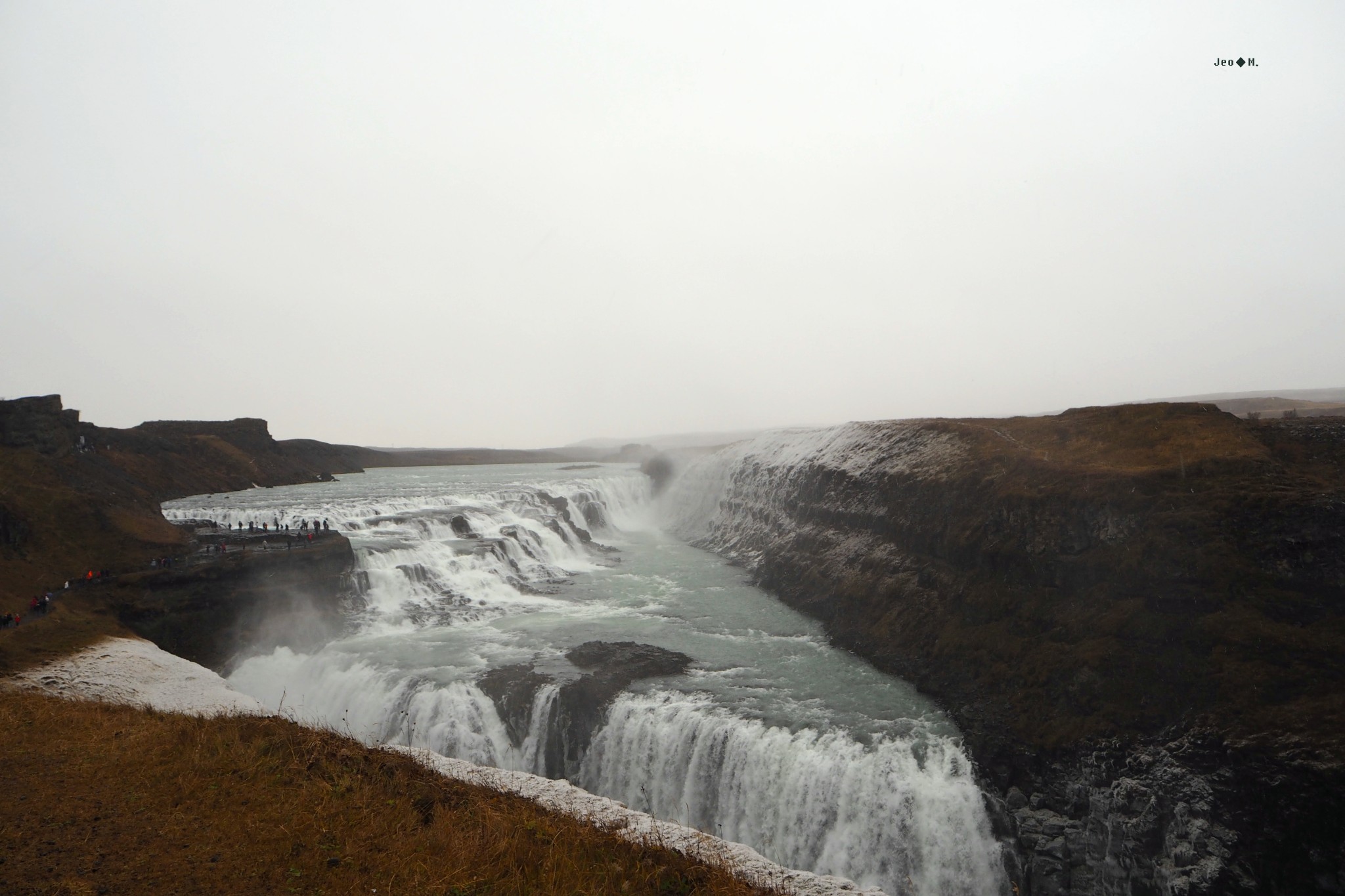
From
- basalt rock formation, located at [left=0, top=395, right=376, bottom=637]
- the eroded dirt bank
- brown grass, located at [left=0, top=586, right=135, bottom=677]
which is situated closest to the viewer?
brown grass, located at [left=0, top=586, right=135, bottom=677]

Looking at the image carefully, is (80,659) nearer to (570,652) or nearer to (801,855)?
(570,652)

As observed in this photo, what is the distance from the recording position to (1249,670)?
12.9 m

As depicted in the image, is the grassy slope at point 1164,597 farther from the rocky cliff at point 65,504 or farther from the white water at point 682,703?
the rocky cliff at point 65,504

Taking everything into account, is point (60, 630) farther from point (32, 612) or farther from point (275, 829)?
point (275, 829)

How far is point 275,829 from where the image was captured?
715cm

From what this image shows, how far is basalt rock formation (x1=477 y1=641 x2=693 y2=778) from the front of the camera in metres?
17.2

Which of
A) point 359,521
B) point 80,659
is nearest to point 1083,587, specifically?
point 80,659

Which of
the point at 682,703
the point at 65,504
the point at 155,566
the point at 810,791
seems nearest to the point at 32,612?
the point at 155,566

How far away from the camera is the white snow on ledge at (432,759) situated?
7.84 m

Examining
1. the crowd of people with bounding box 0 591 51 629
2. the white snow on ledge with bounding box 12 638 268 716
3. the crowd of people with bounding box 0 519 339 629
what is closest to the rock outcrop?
the crowd of people with bounding box 0 519 339 629

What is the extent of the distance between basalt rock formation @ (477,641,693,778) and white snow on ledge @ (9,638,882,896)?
3.18 metres

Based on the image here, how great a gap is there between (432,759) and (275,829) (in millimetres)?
4357

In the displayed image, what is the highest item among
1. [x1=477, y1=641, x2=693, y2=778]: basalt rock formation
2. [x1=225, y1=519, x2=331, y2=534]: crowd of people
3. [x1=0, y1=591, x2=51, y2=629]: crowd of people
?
[x1=225, y1=519, x2=331, y2=534]: crowd of people

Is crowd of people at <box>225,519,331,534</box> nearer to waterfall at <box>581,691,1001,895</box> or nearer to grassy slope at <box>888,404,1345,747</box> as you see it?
waterfall at <box>581,691,1001,895</box>
